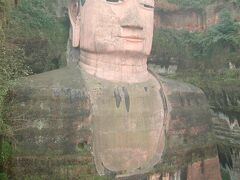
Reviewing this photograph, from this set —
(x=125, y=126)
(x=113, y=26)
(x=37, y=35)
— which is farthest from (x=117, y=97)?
(x=37, y=35)

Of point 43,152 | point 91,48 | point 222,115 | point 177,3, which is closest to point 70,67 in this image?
point 91,48

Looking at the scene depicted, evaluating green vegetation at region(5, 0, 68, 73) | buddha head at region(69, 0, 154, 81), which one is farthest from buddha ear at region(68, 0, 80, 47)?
green vegetation at region(5, 0, 68, 73)

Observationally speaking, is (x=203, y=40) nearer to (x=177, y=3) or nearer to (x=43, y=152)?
(x=177, y=3)

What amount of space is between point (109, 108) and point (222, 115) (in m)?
4.97

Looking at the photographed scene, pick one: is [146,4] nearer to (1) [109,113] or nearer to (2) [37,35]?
(1) [109,113]

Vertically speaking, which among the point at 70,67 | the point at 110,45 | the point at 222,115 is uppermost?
the point at 110,45

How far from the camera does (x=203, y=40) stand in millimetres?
11828

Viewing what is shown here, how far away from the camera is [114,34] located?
6832 millimetres

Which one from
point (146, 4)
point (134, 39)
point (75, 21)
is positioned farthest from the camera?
point (75, 21)

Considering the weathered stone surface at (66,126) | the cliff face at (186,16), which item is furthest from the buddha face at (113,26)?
the cliff face at (186,16)

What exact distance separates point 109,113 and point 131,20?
1705 mm

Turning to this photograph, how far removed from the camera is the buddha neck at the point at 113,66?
6992mm

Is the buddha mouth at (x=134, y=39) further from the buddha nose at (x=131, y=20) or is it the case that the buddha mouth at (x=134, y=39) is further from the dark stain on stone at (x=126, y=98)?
the dark stain on stone at (x=126, y=98)

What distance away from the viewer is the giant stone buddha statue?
6102mm
